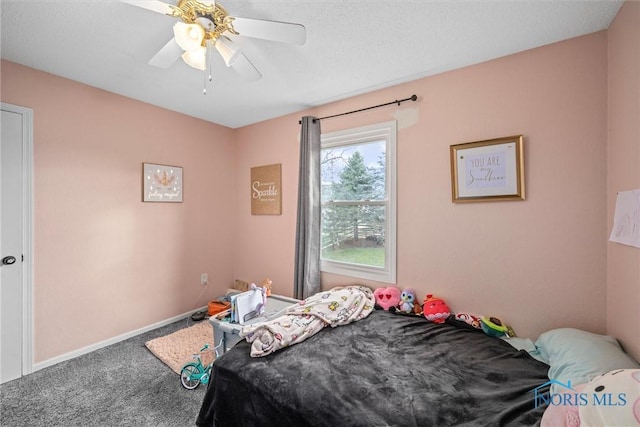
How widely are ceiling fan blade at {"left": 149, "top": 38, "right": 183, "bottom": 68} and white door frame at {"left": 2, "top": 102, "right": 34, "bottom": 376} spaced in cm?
133

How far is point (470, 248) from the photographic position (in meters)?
2.08

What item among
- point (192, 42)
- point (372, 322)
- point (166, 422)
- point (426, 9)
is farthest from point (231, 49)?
point (166, 422)

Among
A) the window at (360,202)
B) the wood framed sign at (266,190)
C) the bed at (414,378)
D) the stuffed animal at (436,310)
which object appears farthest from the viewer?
the wood framed sign at (266,190)

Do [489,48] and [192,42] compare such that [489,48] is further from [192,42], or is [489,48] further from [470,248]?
[192,42]

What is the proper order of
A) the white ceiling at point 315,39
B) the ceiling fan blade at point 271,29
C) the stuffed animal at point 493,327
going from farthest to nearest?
the stuffed animal at point 493,327
the white ceiling at point 315,39
the ceiling fan blade at point 271,29

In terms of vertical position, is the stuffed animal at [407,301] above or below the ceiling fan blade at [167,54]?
below

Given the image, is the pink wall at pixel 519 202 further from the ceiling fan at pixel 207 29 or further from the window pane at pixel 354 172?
the ceiling fan at pixel 207 29

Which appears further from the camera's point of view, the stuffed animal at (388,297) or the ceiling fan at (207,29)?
the stuffed animal at (388,297)

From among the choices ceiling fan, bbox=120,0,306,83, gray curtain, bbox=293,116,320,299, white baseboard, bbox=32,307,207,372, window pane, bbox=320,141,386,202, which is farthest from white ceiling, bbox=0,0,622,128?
white baseboard, bbox=32,307,207,372

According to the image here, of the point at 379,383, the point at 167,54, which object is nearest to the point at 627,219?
the point at 379,383

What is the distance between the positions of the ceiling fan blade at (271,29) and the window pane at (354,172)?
53.7 inches

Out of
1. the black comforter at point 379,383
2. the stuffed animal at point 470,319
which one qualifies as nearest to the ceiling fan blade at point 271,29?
the black comforter at point 379,383

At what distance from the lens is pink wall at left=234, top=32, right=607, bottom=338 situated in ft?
5.54

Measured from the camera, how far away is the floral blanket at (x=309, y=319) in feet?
5.24
